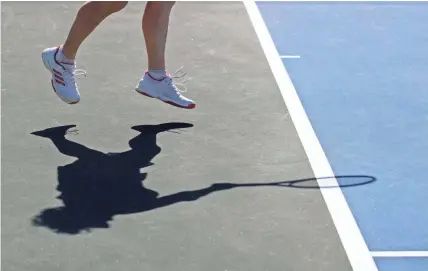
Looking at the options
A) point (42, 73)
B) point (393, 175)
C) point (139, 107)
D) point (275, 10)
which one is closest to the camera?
point (393, 175)

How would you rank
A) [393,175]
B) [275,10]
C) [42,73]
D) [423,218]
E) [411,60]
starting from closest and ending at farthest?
[423,218] < [393,175] < [42,73] < [411,60] < [275,10]

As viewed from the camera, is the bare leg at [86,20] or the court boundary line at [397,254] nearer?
the court boundary line at [397,254]

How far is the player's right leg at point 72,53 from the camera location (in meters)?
8.07

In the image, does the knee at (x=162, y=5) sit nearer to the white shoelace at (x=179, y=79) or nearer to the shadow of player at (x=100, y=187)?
the white shoelace at (x=179, y=79)

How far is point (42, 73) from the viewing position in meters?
9.02

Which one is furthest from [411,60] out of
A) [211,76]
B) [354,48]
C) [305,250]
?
[305,250]

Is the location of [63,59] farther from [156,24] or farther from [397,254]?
[397,254]

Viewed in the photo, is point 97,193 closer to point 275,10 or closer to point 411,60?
point 411,60

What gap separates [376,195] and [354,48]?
2968 millimetres

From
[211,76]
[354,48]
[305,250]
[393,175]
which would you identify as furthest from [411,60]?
[305,250]

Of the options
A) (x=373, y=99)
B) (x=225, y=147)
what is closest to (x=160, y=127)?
(x=225, y=147)

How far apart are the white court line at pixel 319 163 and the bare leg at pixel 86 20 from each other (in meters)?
1.45

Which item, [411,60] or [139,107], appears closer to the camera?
[139,107]

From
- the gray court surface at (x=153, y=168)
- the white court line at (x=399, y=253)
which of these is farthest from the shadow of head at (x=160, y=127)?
the white court line at (x=399, y=253)
